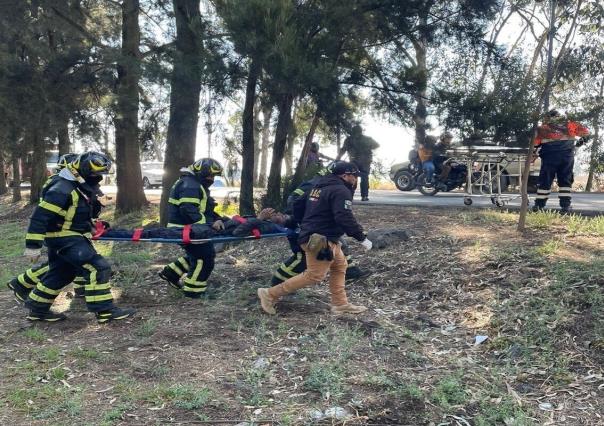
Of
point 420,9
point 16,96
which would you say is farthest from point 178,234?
point 16,96

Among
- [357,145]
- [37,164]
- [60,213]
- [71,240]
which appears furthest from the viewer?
[37,164]

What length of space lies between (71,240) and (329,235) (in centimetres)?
266

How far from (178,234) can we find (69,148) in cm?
1467

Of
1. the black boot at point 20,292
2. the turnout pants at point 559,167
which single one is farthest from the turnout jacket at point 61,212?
the turnout pants at point 559,167

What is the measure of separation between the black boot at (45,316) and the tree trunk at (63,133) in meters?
11.1

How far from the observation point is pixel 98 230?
22.4 feet

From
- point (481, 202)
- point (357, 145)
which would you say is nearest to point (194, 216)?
point (357, 145)

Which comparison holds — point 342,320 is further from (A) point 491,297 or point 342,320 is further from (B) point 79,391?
(B) point 79,391

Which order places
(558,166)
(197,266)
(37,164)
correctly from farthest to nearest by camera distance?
(37,164) → (558,166) → (197,266)

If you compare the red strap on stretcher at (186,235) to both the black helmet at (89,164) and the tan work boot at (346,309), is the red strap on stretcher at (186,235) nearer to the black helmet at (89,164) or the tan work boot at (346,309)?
→ the black helmet at (89,164)

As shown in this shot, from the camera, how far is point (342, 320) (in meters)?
6.24

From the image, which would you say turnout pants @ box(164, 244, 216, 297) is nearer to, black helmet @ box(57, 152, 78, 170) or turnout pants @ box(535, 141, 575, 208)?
black helmet @ box(57, 152, 78, 170)

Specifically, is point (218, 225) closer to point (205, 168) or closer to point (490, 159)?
point (205, 168)

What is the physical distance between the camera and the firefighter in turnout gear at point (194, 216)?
23.1 feet
